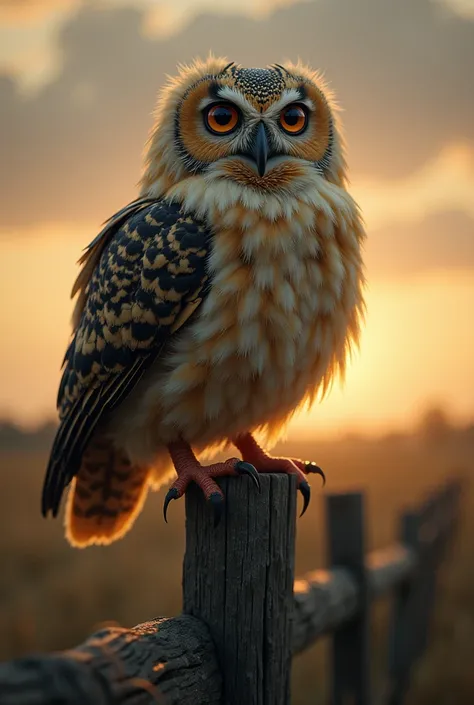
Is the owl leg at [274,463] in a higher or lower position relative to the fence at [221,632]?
higher

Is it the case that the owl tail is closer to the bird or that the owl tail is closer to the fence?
the bird

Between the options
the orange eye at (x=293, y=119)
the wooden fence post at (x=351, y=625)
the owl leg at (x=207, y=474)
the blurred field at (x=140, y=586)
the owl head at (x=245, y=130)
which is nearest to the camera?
the owl leg at (x=207, y=474)

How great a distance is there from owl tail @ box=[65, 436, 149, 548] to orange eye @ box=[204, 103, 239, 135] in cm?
139

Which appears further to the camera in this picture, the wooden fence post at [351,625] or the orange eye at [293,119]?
the wooden fence post at [351,625]

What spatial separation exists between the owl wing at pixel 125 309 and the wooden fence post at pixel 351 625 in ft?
5.67

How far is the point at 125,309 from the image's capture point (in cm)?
279

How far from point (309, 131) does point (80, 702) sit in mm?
2344

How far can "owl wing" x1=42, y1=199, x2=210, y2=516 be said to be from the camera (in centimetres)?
266

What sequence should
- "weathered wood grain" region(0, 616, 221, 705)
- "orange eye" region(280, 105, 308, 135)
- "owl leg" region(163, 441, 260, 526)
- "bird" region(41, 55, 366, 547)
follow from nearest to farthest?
"weathered wood grain" region(0, 616, 221, 705)
"owl leg" region(163, 441, 260, 526)
"bird" region(41, 55, 366, 547)
"orange eye" region(280, 105, 308, 135)

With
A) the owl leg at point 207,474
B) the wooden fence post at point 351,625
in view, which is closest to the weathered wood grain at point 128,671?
the owl leg at point 207,474

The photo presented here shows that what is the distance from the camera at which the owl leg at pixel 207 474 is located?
222 centimetres

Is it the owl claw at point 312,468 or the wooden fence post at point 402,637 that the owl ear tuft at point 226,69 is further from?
the wooden fence post at point 402,637

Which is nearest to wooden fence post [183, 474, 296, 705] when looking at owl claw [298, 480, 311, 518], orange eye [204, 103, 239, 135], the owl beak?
owl claw [298, 480, 311, 518]

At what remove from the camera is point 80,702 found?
1.22 metres
